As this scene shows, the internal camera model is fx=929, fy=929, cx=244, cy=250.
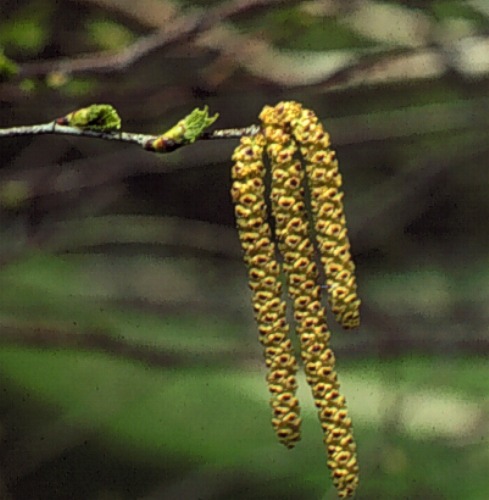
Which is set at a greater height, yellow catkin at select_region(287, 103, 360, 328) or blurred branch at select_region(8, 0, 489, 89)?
blurred branch at select_region(8, 0, 489, 89)

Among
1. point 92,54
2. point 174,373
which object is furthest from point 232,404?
point 92,54

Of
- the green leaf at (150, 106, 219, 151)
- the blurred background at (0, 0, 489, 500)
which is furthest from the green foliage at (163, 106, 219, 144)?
the blurred background at (0, 0, 489, 500)

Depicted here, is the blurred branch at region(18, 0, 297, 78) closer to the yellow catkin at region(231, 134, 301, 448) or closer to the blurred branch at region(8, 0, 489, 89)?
the blurred branch at region(8, 0, 489, 89)

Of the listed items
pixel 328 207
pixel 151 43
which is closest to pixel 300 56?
pixel 151 43

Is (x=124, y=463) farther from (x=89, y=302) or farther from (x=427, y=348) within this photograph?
(x=427, y=348)

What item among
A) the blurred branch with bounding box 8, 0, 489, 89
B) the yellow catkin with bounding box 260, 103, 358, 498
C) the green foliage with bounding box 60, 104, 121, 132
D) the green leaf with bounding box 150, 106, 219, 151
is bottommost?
the yellow catkin with bounding box 260, 103, 358, 498

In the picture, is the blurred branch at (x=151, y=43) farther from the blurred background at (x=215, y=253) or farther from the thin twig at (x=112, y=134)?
the thin twig at (x=112, y=134)
